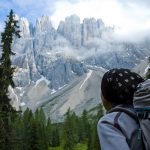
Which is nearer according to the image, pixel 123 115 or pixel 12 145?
pixel 123 115

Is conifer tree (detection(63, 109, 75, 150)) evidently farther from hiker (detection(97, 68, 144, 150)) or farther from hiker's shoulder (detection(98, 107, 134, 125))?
hiker's shoulder (detection(98, 107, 134, 125))

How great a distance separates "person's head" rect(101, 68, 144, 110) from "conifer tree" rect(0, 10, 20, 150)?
27.1 meters

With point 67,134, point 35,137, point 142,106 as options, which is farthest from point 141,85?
point 67,134

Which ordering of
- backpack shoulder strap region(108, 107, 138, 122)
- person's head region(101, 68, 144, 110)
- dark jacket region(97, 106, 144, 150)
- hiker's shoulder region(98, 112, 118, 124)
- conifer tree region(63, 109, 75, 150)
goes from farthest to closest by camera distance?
conifer tree region(63, 109, 75, 150)
person's head region(101, 68, 144, 110)
backpack shoulder strap region(108, 107, 138, 122)
hiker's shoulder region(98, 112, 118, 124)
dark jacket region(97, 106, 144, 150)

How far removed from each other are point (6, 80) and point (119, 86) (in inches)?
1119

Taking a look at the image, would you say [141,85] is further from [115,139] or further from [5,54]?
[5,54]

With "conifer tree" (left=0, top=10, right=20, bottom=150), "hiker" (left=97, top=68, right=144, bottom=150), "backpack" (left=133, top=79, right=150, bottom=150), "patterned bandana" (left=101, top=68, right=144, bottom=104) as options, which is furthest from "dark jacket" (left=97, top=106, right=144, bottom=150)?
"conifer tree" (left=0, top=10, right=20, bottom=150)

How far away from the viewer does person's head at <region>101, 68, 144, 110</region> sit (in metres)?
5.06

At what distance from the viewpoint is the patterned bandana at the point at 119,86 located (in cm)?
506

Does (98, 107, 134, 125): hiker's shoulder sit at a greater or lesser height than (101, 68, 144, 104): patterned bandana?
lesser

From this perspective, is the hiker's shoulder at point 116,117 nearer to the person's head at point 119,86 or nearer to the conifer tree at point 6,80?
the person's head at point 119,86

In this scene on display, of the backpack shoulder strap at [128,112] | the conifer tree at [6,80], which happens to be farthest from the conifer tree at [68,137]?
the backpack shoulder strap at [128,112]

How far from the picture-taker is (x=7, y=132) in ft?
109

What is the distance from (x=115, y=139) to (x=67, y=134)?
106m
